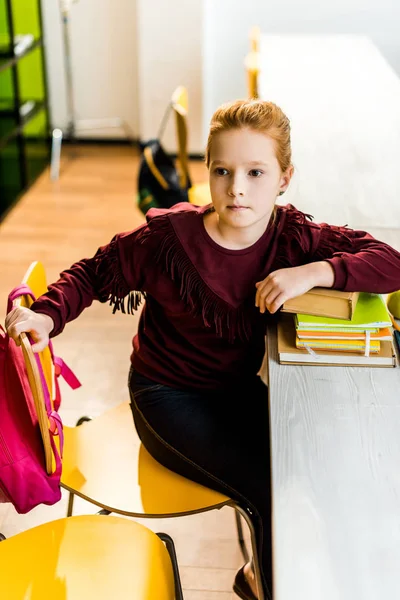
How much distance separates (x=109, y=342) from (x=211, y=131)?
5.33 ft

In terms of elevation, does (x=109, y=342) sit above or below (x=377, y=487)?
below

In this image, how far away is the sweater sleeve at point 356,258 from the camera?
1.42 m

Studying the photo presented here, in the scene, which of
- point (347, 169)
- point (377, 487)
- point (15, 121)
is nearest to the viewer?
point (377, 487)

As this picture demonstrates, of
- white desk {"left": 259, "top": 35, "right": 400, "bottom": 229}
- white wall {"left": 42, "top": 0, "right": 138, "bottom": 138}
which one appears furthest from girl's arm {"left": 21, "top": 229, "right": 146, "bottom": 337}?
white wall {"left": 42, "top": 0, "right": 138, "bottom": 138}

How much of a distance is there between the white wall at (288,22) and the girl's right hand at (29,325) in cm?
367

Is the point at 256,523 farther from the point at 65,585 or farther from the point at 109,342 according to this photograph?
the point at 109,342

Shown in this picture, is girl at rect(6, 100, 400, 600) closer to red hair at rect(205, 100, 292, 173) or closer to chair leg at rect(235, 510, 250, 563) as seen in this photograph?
red hair at rect(205, 100, 292, 173)

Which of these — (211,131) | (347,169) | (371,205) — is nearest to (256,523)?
(211,131)

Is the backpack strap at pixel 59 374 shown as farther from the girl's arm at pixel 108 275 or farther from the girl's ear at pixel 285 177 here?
the girl's ear at pixel 285 177

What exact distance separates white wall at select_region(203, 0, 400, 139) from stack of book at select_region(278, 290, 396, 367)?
363 centimetres

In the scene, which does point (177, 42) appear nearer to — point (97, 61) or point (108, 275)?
point (97, 61)

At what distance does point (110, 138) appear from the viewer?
5258 millimetres

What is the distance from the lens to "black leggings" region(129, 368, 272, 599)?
1413 millimetres

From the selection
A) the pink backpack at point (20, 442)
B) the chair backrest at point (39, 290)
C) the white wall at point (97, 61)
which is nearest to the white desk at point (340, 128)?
the chair backrest at point (39, 290)
